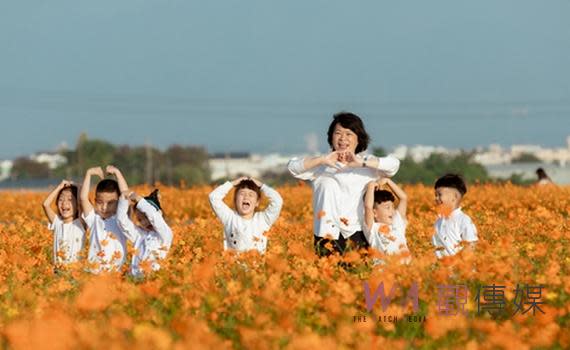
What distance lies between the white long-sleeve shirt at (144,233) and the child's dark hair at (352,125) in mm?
1476

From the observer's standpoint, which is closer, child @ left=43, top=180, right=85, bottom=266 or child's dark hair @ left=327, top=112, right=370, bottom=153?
child's dark hair @ left=327, top=112, right=370, bottom=153

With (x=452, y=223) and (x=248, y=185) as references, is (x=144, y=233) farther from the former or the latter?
(x=452, y=223)

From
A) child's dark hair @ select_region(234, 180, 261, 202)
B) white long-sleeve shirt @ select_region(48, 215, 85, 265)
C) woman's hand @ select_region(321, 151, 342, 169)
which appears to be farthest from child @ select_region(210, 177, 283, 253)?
white long-sleeve shirt @ select_region(48, 215, 85, 265)

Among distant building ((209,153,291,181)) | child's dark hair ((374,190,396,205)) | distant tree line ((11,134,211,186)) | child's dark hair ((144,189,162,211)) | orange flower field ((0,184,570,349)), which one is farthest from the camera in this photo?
distant building ((209,153,291,181))

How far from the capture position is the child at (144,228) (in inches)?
293

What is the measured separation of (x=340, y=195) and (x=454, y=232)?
3.35 ft

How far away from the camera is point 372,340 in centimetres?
434

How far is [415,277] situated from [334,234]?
1.44m

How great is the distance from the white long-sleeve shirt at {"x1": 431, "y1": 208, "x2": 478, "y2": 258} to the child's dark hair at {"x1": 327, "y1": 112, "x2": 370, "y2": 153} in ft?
3.17

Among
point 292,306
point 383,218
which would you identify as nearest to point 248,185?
point 383,218

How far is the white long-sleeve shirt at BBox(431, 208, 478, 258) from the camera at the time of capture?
7.38 meters

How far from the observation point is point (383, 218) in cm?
734

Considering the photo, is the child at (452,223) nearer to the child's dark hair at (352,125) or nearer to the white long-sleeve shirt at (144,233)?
the child's dark hair at (352,125)

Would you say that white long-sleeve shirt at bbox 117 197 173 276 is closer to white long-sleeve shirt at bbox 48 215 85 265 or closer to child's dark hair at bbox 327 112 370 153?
white long-sleeve shirt at bbox 48 215 85 265
